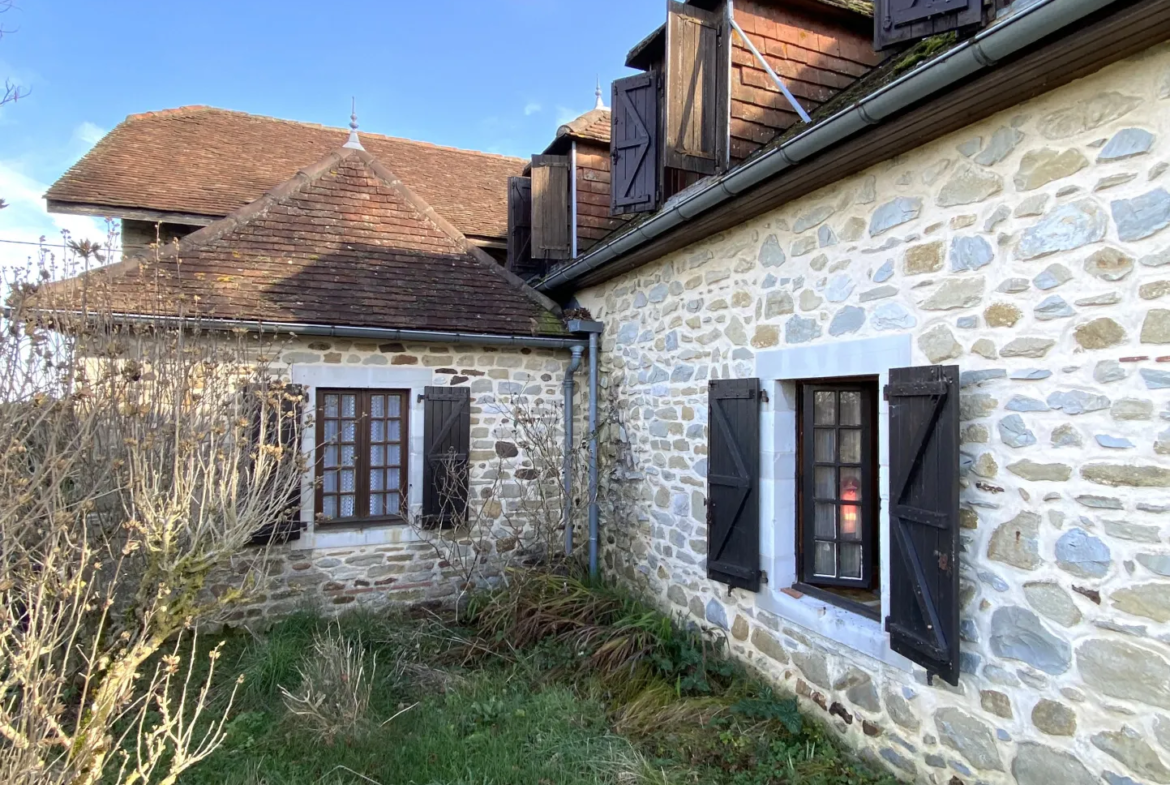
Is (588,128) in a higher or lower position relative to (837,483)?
higher

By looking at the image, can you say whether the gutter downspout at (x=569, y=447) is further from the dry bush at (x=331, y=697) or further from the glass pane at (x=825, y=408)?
the glass pane at (x=825, y=408)

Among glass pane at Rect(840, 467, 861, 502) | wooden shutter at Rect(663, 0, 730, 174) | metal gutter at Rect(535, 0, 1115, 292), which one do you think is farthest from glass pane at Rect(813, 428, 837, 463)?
wooden shutter at Rect(663, 0, 730, 174)

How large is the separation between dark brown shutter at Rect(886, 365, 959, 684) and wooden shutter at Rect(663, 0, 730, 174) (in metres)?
2.53

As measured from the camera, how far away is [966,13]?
326 centimetres

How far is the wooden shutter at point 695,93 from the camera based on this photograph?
5125 mm

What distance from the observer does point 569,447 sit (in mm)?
6980

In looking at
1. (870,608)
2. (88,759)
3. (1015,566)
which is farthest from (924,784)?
(88,759)

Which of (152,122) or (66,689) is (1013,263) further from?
(152,122)

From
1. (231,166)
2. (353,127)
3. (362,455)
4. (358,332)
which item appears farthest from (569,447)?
(231,166)

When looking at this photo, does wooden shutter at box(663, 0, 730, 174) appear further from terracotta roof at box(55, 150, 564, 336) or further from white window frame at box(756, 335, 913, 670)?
terracotta roof at box(55, 150, 564, 336)

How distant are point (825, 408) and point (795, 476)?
0.49m

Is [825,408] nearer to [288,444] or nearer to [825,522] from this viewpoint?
[825,522]

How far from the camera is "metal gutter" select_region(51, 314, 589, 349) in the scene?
17.3ft

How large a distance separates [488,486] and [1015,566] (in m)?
4.84
